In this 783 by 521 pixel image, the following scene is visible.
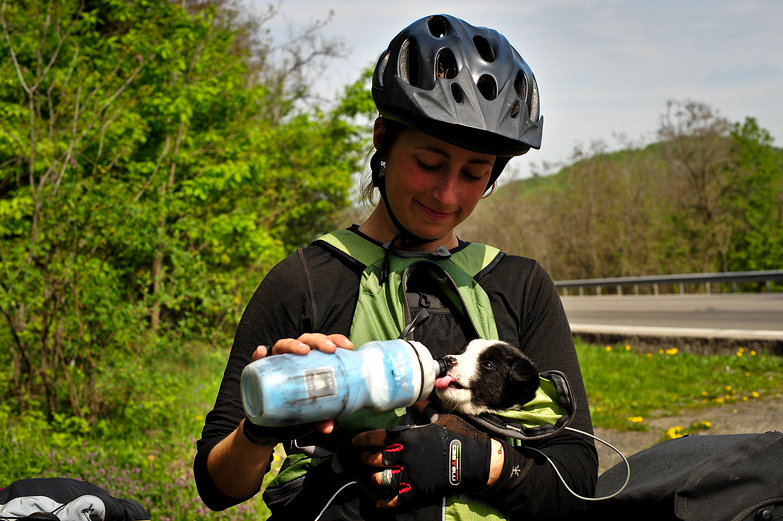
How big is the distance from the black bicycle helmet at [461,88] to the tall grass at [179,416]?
343 centimetres

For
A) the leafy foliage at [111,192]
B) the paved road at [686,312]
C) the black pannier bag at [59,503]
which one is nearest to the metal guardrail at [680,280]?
the paved road at [686,312]

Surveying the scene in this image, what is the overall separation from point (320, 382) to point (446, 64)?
3.49 ft

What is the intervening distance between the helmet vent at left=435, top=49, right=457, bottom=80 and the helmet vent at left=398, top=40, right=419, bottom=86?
0.06 meters

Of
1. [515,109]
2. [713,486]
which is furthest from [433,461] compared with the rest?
[515,109]

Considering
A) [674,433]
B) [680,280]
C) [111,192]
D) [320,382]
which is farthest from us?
[680,280]

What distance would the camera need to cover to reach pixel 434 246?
77.1 inches

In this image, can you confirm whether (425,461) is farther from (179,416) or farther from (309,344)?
(179,416)

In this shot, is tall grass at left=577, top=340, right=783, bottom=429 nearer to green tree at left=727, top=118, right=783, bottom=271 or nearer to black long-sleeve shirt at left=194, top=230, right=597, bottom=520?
black long-sleeve shirt at left=194, top=230, right=597, bottom=520

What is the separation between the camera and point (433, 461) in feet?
4.95

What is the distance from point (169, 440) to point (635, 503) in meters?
5.26

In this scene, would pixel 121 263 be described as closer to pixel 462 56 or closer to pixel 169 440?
pixel 169 440

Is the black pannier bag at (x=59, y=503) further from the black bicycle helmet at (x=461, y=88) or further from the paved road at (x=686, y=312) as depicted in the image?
the paved road at (x=686, y=312)

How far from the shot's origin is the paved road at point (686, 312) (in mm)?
14445

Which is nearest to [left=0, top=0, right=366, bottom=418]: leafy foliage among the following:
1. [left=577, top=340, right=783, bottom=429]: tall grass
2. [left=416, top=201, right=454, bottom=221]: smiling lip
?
[left=577, top=340, right=783, bottom=429]: tall grass
